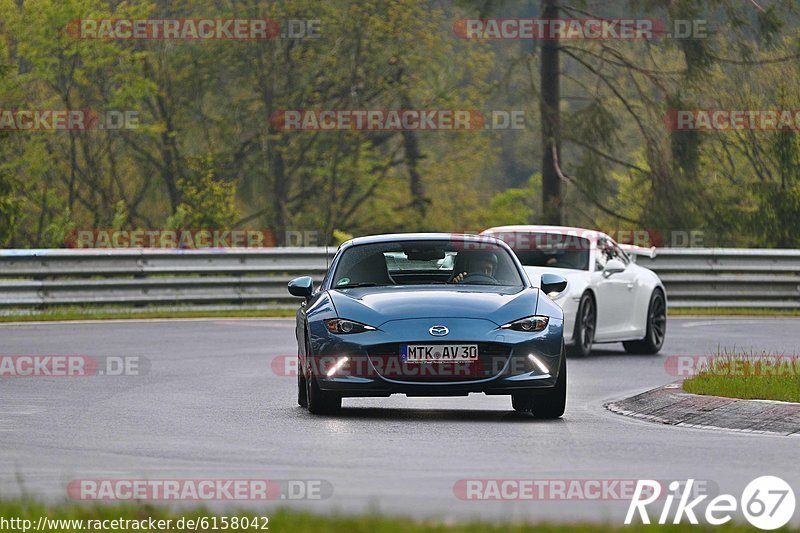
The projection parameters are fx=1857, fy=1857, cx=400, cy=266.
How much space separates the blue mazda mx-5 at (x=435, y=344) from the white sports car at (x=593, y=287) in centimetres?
655

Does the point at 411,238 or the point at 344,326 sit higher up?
the point at 411,238

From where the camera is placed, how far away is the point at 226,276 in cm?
3083

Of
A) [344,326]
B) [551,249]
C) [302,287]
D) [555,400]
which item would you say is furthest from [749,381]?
[551,249]

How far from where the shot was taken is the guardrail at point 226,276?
28.9m

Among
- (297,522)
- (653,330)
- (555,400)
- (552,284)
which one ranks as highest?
(552,284)

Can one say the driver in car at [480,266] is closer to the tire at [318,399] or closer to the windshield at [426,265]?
the windshield at [426,265]

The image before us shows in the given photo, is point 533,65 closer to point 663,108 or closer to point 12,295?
point 663,108

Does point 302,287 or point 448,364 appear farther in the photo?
point 302,287

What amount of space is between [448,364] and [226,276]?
1788 centimetres

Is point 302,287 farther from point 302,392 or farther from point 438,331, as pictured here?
point 438,331

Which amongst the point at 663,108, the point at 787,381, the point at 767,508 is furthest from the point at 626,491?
the point at 663,108

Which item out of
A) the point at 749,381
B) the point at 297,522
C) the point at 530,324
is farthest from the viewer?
the point at 749,381

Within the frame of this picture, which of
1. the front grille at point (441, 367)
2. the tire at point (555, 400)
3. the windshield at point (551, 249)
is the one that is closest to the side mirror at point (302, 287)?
the front grille at point (441, 367)

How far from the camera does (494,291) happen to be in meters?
14.1
